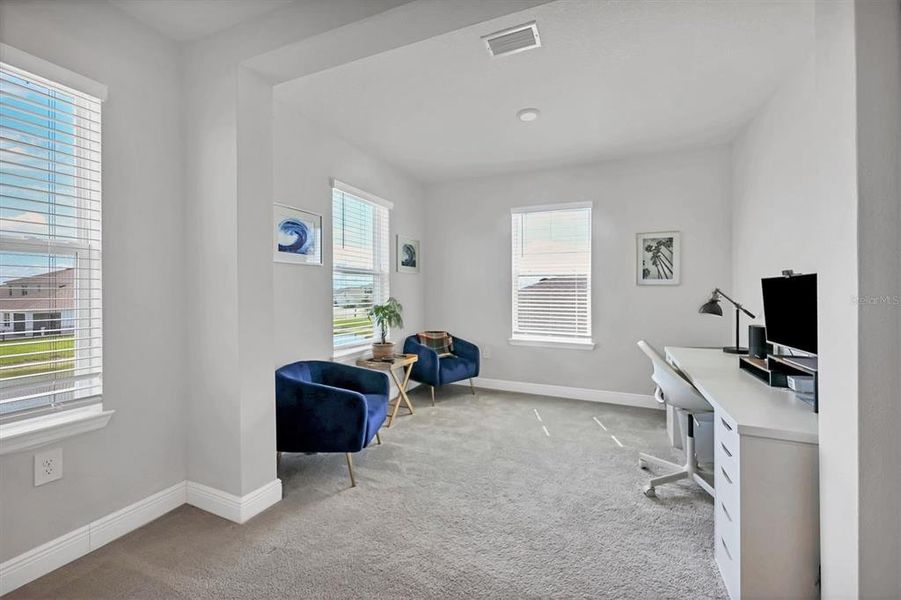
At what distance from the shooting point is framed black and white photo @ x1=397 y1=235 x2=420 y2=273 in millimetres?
4570

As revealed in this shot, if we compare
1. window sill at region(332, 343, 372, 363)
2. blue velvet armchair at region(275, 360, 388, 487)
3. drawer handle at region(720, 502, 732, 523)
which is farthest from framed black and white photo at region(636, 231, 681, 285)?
blue velvet armchair at region(275, 360, 388, 487)

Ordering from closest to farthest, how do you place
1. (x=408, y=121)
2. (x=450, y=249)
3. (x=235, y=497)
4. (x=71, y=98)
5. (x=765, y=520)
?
(x=765, y=520), (x=71, y=98), (x=235, y=497), (x=408, y=121), (x=450, y=249)

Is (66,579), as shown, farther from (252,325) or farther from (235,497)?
(252,325)

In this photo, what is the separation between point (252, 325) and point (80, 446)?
883 mm

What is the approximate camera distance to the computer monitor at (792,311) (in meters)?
1.85

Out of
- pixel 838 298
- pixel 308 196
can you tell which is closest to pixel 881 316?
pixel 838 298

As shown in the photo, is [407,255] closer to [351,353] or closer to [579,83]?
[351,353]

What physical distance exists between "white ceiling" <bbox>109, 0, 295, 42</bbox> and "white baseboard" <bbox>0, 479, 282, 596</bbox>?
2470mm

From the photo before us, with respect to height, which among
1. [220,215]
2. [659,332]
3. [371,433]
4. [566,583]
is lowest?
[566,583]

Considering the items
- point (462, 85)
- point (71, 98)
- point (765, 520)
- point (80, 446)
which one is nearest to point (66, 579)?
point (80, 446)

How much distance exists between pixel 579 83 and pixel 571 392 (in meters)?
3.11

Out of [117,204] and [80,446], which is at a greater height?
[117,204]

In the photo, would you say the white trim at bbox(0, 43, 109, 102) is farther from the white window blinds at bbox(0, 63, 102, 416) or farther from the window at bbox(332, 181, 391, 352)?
the window at bbox(332, 181, 391, 352)

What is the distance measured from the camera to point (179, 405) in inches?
88.4
